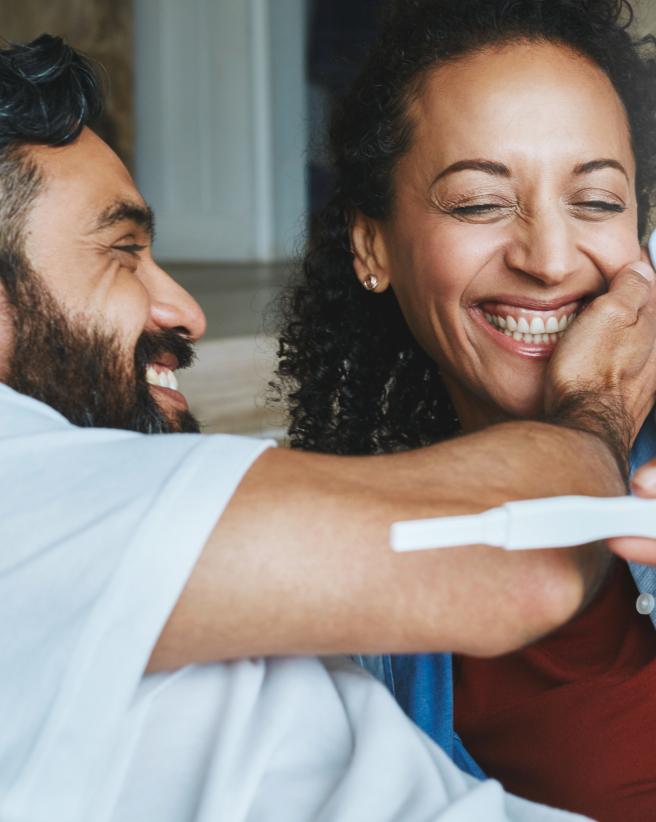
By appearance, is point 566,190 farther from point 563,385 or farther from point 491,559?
point 491,559

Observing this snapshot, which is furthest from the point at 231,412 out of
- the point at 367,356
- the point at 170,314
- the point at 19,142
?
the point at 19,142

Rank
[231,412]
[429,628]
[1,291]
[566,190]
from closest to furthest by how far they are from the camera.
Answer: [429,628], [1,291], [566,190], [231,412]

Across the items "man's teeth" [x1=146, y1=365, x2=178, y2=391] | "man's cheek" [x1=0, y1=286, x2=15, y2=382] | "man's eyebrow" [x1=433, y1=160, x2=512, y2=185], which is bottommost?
"man's teeth" [x1=146, y1=365, x2=178, y2=391]

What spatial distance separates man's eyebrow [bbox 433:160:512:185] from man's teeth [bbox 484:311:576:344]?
0.58 ft

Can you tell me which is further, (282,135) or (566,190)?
(282,135)

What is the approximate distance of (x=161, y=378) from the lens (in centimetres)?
136

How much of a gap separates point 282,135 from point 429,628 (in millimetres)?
5733

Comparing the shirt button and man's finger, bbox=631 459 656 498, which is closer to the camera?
man's finger, bbox=631 459 656 498

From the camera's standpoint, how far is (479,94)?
1348mm

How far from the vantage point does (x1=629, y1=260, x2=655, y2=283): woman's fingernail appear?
1.33 m

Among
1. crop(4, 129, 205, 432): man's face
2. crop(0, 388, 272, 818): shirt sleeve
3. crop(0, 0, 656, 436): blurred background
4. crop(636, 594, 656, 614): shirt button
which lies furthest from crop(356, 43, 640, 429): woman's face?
crop(0, 0, 656, 436): blurred background

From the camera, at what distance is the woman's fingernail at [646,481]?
779 millimetres

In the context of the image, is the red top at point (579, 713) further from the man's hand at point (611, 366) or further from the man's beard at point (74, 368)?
the man's beard at point (74, 368)

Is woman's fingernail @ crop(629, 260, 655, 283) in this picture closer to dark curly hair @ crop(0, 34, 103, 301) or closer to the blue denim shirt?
the blue denim shirt
